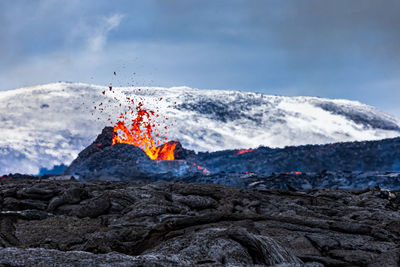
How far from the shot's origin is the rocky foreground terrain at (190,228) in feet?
29.7

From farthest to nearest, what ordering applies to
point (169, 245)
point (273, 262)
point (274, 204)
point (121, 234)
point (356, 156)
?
1. point (356, 156)
2. point (274, 204)
3. point (121, 234)
4. point (169, 245)
5. point (273, 262)

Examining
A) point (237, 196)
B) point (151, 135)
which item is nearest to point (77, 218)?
point (237, 196)

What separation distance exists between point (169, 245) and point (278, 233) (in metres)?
4.38

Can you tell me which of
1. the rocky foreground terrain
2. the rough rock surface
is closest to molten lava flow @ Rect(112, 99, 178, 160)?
the rough rock surface

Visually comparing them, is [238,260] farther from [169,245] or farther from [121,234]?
[121,234]

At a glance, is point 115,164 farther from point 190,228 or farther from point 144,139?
point 190,228

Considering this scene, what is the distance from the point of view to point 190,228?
12461mm

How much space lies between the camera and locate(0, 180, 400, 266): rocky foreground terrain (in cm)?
906

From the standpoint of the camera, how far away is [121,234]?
14.5 meters

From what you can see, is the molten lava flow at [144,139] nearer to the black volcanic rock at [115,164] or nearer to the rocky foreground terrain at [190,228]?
the black volcanic rock at [115,164]

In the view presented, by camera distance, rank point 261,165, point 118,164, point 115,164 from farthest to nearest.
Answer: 1. point 261,165
2. point 115,164
3. point 118,164

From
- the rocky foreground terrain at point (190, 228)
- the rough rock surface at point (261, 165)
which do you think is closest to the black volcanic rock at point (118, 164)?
the rough rock surface at point (261, 165)

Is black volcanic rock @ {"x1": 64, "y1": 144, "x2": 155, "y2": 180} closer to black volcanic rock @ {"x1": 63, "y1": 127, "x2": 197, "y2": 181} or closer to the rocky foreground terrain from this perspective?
black volcanic rock @ {"x1": 63, "y1": 127, "x2": 197, "y2": 181}

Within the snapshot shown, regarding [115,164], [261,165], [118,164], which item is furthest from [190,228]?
[261,165]
